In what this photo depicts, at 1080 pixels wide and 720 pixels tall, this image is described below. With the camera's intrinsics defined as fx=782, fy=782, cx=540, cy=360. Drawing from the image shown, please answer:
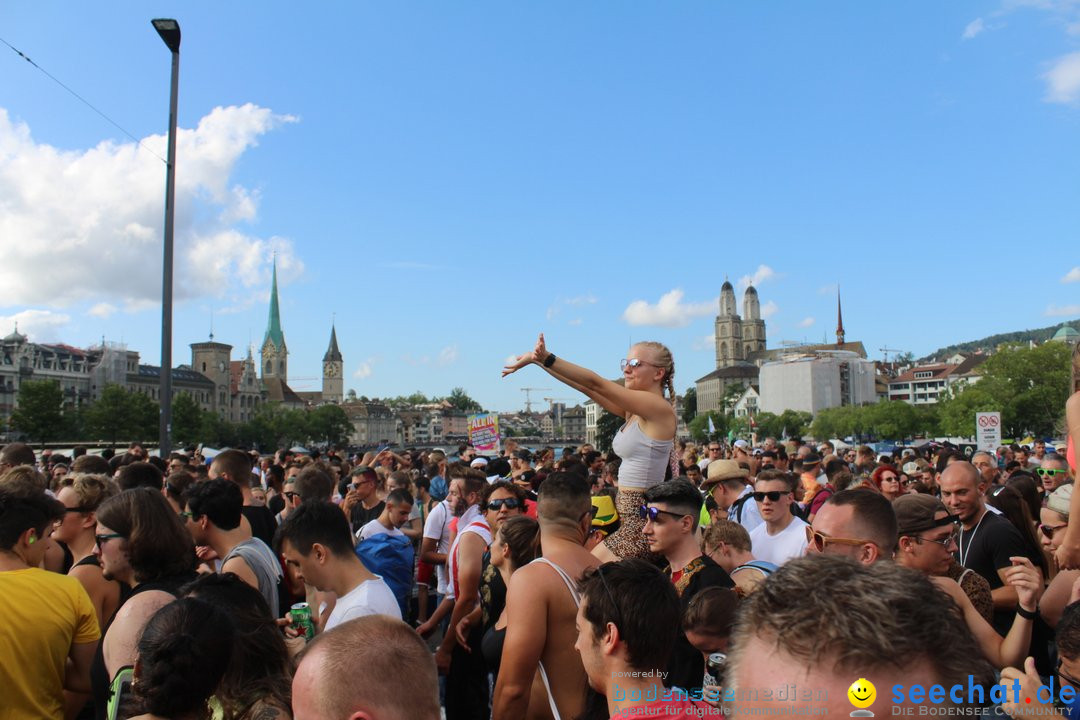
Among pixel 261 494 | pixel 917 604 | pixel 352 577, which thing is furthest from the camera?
pixel 261 494

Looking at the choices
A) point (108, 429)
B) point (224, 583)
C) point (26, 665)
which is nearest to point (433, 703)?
point (224, 583)

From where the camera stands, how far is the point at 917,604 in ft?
4.10

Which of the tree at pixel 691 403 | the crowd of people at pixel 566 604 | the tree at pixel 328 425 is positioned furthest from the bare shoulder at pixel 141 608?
the tree at pixel 691 403

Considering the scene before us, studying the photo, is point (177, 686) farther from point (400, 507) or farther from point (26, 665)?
point (400, 507)

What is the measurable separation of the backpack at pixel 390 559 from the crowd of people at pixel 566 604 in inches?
0.8

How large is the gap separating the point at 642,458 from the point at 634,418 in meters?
0.24

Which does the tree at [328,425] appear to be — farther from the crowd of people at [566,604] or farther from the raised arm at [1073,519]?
the raised arm at [1073,519]

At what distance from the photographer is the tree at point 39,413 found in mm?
70762

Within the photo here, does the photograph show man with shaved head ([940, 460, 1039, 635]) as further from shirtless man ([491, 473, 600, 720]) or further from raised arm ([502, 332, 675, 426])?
shirtless man ([491, 473, 600, 720])

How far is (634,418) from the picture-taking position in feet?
14.6

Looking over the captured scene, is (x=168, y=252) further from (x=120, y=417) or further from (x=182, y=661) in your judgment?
(x=120, y=417)

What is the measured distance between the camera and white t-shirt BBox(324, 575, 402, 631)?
3.56 meters

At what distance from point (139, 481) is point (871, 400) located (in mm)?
143952

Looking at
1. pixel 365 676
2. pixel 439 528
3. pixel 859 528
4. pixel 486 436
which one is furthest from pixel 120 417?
pixel 365 676
